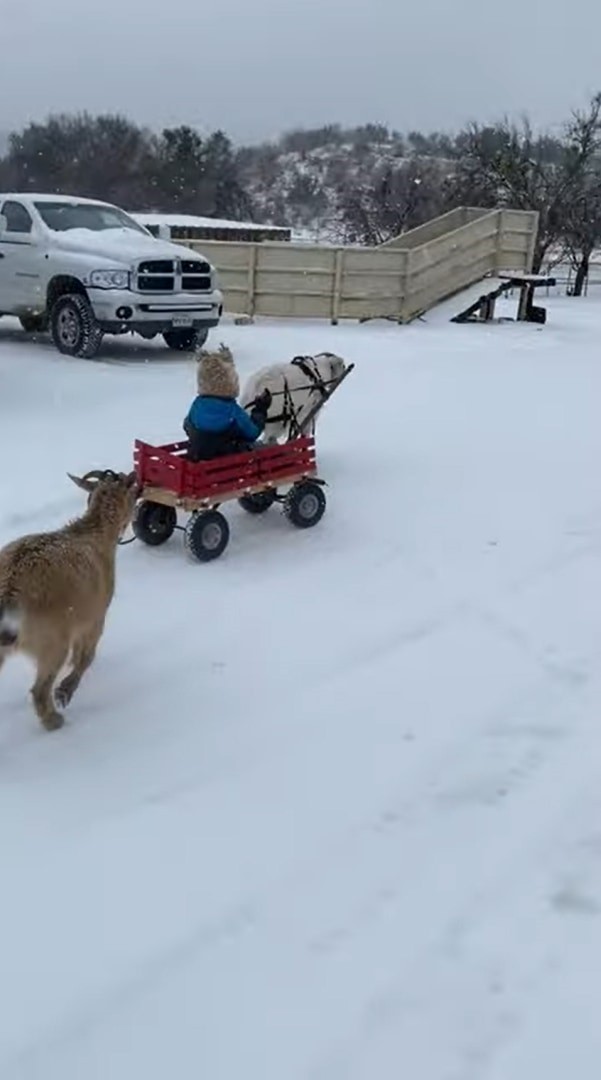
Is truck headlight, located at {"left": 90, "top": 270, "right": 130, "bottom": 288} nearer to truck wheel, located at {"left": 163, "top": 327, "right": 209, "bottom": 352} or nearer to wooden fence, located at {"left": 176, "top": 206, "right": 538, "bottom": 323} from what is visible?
truck wheel, located at {"left": 163, "top": 327, "right": 209, "bottom": 352}

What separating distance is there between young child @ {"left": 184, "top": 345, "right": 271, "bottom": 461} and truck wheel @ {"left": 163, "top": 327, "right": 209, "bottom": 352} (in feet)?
24.7

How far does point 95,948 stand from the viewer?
127 inches

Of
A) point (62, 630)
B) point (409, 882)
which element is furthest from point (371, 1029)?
point (62, 630)

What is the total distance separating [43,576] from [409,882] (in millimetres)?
1798

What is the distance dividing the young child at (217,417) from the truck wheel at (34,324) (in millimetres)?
8634

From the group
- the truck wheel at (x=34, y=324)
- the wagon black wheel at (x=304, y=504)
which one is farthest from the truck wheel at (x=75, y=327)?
the wagon black wheel at (x=304, y=504)

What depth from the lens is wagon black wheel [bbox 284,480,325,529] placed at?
24.0 ft

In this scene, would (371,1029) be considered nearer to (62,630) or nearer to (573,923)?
(573,923)

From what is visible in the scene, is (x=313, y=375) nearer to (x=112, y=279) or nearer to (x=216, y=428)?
(x=216, y=428)

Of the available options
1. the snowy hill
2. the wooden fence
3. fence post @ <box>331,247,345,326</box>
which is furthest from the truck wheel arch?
the snowy hill

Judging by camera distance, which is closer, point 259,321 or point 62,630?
point 62,630

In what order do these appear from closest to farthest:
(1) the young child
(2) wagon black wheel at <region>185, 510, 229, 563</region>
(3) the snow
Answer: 1. (2) wagon black wheel at <region>185, 510, 229, 563</region>
2. (1) the young child
3. (3) the snow

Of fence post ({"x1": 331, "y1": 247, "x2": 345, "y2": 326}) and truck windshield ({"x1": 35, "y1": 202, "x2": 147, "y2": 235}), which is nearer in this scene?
truck windshield ({"x1": 35, "y1": 202, "x2": 147, "y2": 235})

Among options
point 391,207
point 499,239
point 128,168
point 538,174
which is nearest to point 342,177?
point 128,168
